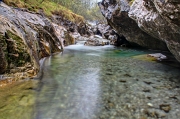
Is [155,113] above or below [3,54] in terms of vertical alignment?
below

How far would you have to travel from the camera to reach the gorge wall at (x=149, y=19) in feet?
18.2

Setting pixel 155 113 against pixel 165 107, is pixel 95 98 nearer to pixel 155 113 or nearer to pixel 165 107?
pixel 155 113

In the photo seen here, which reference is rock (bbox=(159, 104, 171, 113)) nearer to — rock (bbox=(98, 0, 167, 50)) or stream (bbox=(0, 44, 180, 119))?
stream (bbox=(0, 44, 180, 119))

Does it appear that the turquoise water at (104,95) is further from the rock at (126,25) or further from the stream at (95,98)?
the rock at (126,25)

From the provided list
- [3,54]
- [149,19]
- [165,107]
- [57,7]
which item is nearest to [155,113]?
[165,107]

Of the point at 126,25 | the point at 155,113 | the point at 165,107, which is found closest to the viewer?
the point at 155,113

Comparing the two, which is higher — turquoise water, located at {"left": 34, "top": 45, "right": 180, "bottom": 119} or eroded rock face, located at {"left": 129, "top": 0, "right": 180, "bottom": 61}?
eroded rock face, located at {"left": 129, "top": 0, "right": 180, "bottom": 61}

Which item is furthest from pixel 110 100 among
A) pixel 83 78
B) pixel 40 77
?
pixel 40 77

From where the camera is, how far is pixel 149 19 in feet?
26.8

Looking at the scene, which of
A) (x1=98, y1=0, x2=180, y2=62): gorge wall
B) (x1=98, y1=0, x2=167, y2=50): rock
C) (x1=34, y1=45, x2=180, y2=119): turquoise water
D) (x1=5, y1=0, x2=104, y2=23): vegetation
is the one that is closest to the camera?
(x1=34, y1=45, x2=180, y2=119): turquoise water

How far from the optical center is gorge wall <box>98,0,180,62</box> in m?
5.53

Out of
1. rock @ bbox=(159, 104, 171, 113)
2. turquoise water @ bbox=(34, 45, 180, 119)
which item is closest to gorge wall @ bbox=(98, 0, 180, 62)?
turquoise water @ bbox=(34, 45, 180, 119)

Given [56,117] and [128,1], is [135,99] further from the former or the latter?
[128,1]

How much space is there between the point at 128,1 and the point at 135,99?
1186 centimetres
